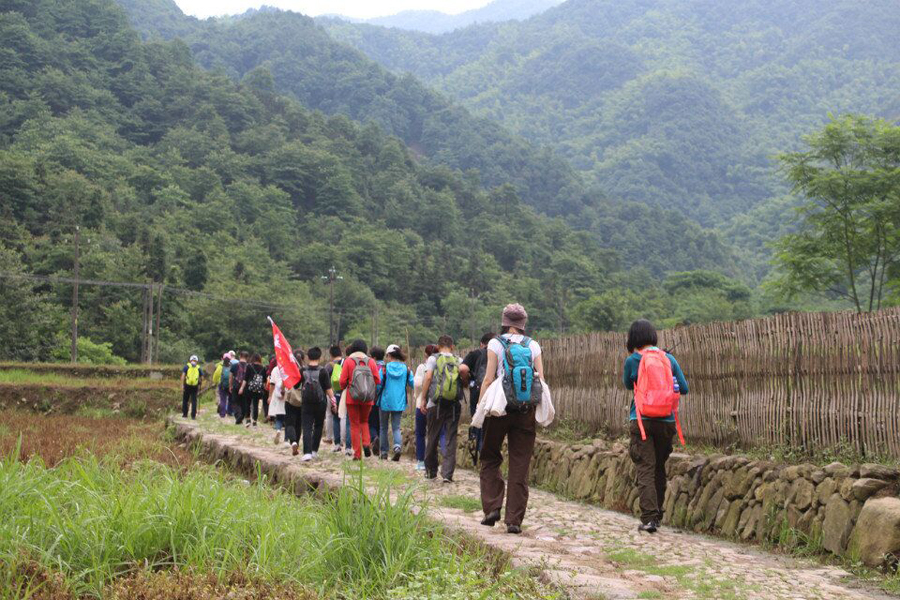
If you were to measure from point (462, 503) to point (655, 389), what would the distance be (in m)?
2.28

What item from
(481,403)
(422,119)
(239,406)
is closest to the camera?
(481,403)

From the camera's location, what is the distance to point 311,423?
12.0 meters

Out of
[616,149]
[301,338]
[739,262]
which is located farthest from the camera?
[616,149]

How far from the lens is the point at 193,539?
5273mm

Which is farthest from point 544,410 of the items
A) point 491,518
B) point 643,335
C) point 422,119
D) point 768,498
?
point 422,119

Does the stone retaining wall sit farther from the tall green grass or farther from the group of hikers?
the tall green grass

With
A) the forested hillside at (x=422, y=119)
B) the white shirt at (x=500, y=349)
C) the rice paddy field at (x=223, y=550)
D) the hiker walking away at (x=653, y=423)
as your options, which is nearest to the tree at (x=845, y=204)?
the hiker walking away at (x=653, y=423)

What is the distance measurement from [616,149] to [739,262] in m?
65.9

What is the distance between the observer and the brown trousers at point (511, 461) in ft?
21.6

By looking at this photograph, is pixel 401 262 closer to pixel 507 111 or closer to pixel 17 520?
pixel 17 520

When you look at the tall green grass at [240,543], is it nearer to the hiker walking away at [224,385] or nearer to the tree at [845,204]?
the hiker walking away at [224,385]

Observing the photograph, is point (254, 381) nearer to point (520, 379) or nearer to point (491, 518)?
point (491, 518)

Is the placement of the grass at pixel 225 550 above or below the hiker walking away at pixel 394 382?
below

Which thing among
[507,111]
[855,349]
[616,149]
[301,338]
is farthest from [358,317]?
[507,111]
